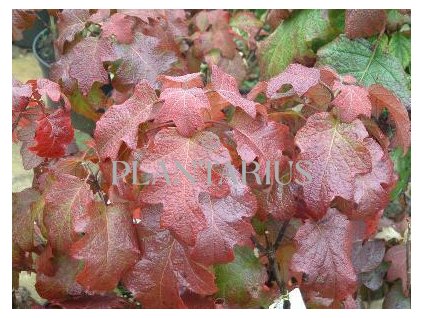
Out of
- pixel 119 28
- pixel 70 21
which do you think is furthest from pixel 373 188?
pixel 70 21

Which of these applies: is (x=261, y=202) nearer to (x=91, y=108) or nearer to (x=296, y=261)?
(x=296, y=261)

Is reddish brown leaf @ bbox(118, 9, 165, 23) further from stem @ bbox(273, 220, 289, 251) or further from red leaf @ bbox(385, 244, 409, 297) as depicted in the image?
red leaf @ bbox(385, 244, 409, 297)

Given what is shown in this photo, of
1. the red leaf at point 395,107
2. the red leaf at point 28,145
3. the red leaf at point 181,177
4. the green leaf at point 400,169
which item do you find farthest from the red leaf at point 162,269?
the green leaf at point 400,169

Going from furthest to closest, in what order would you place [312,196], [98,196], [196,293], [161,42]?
[161,42] < [98,196] < [196,293] < [312,196]

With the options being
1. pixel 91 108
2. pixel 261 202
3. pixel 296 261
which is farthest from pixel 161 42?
pixel 296 261

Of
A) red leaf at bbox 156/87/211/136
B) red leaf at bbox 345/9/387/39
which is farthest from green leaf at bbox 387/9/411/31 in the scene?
red leaf at bbox 156/87/211/136

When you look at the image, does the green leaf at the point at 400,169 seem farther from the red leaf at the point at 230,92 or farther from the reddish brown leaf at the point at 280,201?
the red leaf at the point at 230,92

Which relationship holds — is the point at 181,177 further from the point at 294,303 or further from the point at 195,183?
the point at 294,303
